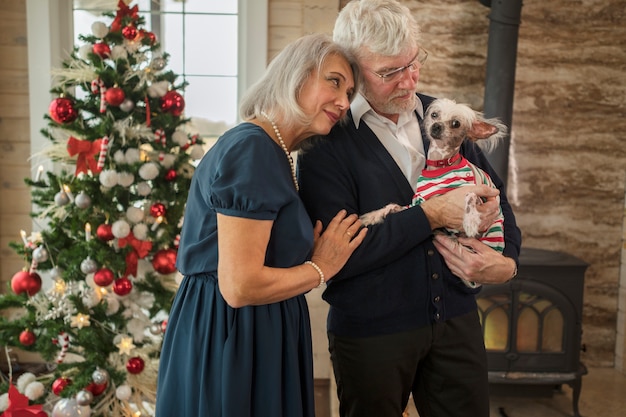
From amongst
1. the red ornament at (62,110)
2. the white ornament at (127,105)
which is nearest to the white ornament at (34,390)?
the red ornament at (62,110)

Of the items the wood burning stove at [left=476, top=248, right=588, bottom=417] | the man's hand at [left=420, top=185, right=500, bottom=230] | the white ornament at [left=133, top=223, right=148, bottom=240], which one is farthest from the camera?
the wood burning stove at [left=476, top=248, right=588, bottom=417]

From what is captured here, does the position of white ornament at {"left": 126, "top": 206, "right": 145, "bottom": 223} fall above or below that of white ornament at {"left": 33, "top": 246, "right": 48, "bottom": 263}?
above

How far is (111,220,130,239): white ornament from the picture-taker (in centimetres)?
257

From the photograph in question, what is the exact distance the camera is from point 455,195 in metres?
1.53

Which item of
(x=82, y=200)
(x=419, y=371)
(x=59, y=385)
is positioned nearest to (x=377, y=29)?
(x=419, y=371)

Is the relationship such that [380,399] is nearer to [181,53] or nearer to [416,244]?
[416,244]

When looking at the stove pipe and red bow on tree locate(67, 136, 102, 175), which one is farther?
the stove pipe

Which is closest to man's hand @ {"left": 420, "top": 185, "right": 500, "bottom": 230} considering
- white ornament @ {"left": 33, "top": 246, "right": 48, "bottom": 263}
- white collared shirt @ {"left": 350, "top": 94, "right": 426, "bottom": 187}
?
white collared shirt @ {"left": 350, "top": 94, "right": 426, "bottom": 187}

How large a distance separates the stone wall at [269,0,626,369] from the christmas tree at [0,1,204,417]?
94 cm

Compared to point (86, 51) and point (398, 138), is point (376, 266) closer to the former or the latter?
point (398, 138)

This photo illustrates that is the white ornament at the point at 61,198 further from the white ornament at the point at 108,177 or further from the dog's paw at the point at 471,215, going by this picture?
the dog's paw at the point at 471,215

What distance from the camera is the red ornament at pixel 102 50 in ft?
8.38

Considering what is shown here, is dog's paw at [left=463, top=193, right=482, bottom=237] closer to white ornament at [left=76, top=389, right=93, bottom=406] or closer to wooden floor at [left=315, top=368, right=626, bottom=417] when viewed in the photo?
wooden floor at [left=315, top=368, right=626, bottom=417]

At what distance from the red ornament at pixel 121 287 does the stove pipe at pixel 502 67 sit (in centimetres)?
184
